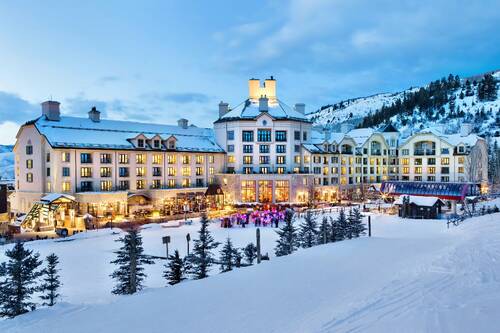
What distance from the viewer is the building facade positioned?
167 ft

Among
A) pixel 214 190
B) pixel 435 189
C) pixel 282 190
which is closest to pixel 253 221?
pixel 214 190

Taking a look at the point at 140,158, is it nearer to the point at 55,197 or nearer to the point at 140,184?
the point at 140,184

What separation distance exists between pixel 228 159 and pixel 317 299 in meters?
56.3

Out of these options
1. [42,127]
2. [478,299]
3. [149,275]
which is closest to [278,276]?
[478,299]

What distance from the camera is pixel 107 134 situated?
181 feet

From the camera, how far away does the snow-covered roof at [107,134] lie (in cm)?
5025

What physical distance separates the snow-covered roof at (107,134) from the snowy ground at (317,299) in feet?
101

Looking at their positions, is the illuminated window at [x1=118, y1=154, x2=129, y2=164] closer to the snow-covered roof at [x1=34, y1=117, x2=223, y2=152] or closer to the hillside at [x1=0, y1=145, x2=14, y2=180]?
the snow-covered roof at [x1=34, y1=117, x2=223, y2=152]

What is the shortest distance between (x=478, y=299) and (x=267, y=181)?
55.8 metres

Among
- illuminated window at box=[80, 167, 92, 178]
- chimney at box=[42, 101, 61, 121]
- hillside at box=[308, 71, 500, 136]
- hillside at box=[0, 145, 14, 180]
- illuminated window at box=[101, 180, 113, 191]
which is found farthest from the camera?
hillside at box=[0, 145, 14, 180]

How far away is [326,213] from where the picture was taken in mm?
53000

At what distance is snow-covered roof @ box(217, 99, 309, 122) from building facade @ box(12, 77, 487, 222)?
17 centimetres

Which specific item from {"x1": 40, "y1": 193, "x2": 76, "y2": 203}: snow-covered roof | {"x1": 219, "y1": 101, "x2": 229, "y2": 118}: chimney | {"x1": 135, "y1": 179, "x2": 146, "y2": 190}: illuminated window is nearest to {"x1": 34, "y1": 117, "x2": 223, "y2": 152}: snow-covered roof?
{"x1": 135, "y1": 179, "x2": 146, "y2": 190}: illuminated window

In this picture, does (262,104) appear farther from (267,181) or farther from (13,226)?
(13,226)
